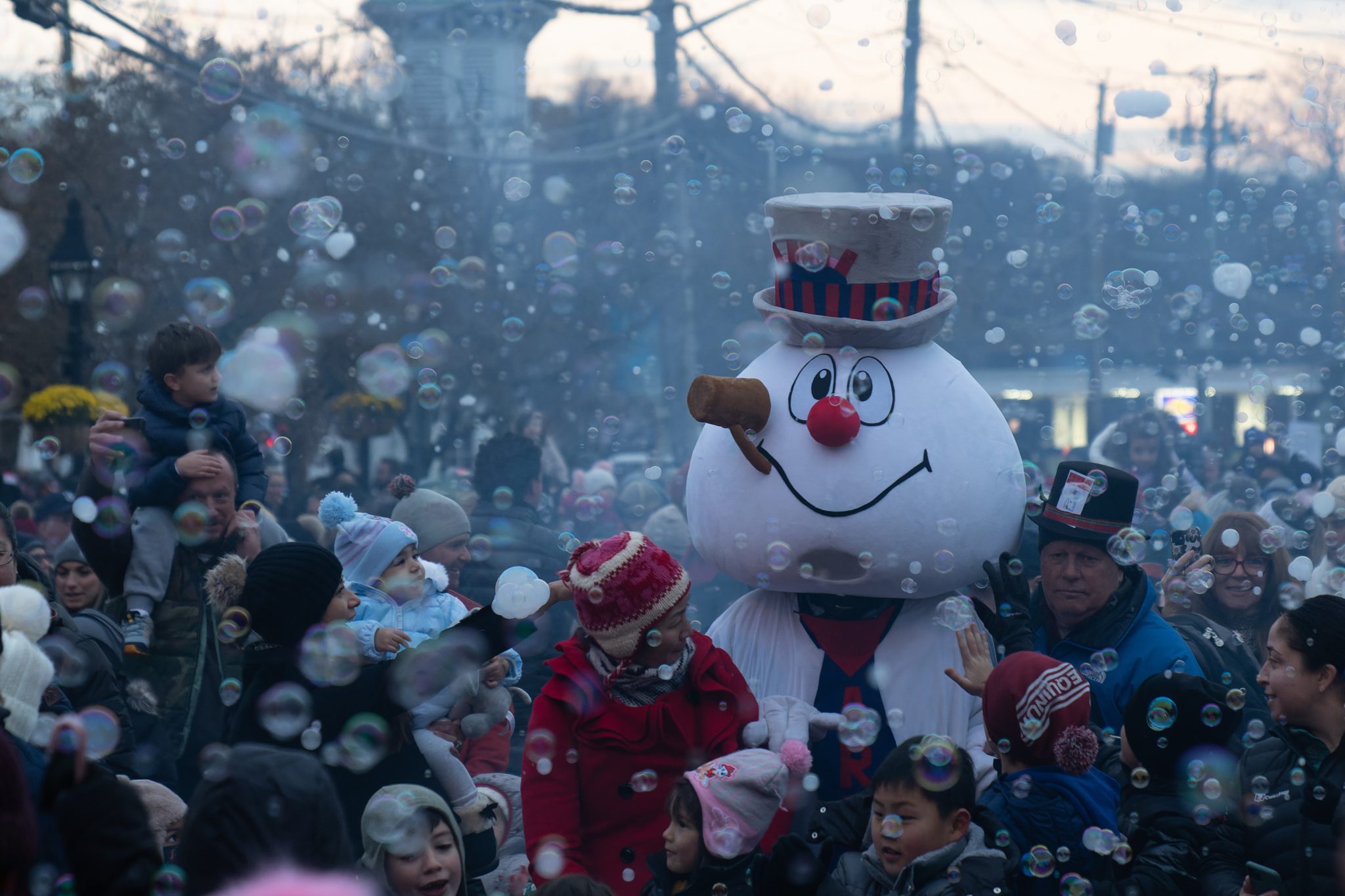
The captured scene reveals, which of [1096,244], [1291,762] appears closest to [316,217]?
[1291,762]

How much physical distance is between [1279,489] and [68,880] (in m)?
8.11

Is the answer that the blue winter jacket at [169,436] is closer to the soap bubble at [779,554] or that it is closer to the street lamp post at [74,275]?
the soap bubble at [779,554]

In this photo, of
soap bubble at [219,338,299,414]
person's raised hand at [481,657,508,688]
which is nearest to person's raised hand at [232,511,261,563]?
person's raised hand at [481,657,508,688]

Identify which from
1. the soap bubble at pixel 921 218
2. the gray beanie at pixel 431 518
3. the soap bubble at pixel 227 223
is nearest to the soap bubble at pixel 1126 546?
the soap bubble at pixel 921 218

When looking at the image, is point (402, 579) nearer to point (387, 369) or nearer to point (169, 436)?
point (169, 436)

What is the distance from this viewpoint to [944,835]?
2957 millimetres

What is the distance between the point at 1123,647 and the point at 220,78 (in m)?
6.59

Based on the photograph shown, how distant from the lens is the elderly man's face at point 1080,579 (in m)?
3.90

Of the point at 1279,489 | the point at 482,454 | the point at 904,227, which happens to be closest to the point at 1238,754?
the point at 904,227

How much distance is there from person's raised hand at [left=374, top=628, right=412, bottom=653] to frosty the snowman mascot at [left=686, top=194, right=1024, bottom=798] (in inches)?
39.8

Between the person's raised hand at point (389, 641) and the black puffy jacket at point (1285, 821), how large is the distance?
205cm

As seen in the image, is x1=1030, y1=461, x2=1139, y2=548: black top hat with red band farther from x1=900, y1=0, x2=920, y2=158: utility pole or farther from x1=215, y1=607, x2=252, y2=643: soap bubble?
x1=900, y1=0, x2=920, y2=158: utility pole

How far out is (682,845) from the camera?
3057 millimetres

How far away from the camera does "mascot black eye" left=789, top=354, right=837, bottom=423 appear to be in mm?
3906
